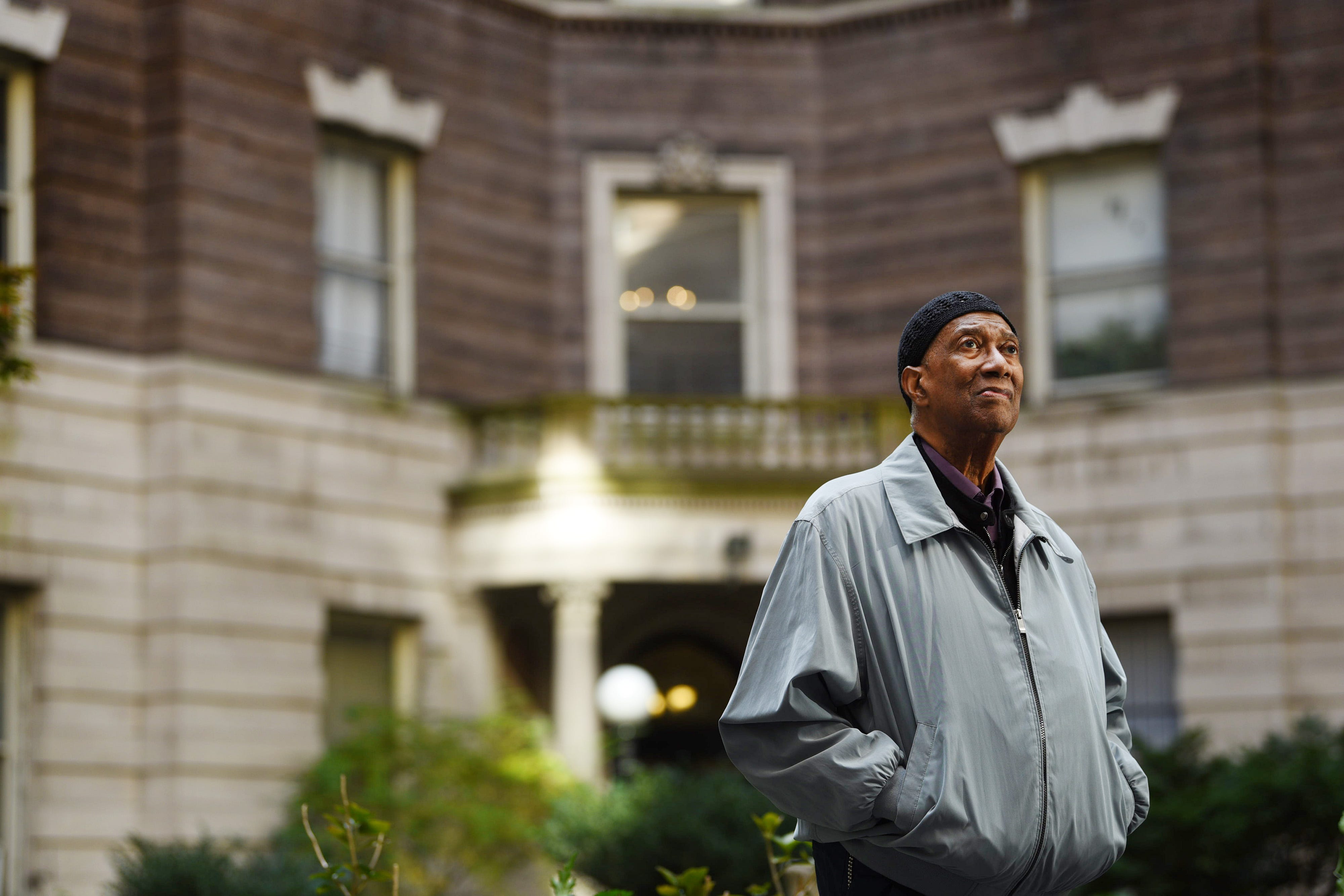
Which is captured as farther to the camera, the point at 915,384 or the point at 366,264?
the point at 366,264

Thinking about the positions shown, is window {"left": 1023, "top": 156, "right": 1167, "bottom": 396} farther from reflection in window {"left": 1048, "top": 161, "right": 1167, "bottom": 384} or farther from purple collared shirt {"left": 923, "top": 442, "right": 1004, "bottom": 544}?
purple collared shirt {"left": 923, "top": 442, "right": 1004, "bottom": 544}

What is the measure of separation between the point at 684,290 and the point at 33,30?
5.78 meters

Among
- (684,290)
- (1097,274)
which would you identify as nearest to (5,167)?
(684,290)

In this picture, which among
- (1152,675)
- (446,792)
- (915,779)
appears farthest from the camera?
(1152,675)

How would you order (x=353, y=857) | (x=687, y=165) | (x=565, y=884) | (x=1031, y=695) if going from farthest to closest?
(x=687, y=165) → (x=353, y=857) → (x=565, y=884) → (x=1031, y=695)

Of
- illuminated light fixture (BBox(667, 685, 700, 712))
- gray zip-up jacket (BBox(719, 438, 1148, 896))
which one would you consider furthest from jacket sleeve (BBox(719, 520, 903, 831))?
illuminated light fixture (BBox(667, 685, 700, 712))

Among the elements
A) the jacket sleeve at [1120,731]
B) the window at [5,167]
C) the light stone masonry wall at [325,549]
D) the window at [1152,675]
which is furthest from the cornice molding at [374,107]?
the jacket sleeve at [1120,731]

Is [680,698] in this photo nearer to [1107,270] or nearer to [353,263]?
[353,263]

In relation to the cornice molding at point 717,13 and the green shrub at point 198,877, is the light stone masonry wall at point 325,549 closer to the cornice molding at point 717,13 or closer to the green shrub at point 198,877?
the green shrub at point 198,877

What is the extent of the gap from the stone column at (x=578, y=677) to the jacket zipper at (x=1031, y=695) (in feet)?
34.1

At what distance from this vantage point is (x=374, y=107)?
13.9m

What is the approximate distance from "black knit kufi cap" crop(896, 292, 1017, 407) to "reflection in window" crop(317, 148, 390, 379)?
35.7 feet

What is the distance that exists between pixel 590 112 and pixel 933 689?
12.7 m

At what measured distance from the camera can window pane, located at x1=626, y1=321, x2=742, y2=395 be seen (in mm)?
15344
